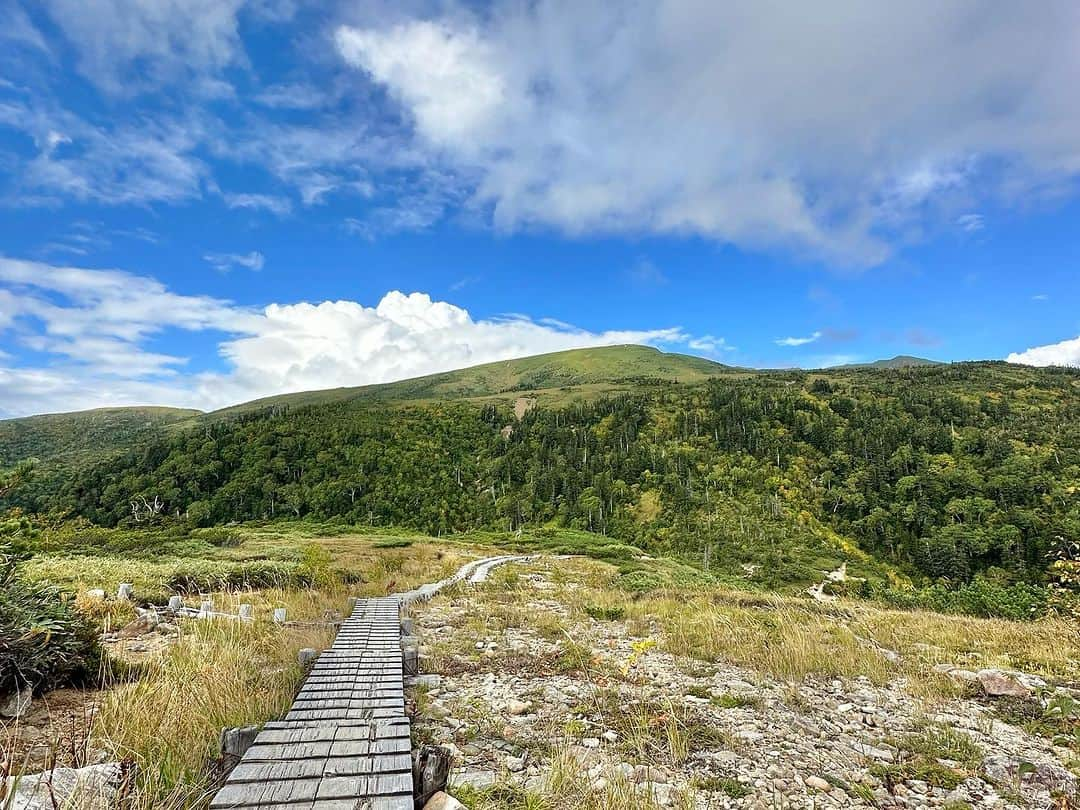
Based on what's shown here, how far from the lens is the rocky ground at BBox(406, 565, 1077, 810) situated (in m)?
5.10

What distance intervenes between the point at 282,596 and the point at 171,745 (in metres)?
10.5

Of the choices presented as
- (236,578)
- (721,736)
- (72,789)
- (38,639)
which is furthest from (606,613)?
(72,789)

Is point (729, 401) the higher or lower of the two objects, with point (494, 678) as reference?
higher

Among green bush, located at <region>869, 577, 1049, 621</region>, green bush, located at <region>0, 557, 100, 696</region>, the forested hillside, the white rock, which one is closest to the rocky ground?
the white rock

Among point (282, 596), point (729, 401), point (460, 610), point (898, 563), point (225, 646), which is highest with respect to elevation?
point (729, 401)

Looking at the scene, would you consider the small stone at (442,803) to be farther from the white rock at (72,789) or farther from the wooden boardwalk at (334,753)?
the white rock at (72,789)

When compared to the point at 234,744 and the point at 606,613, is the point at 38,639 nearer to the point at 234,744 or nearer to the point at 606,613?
the point at 234,744

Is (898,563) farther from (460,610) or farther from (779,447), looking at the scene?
(460,610)

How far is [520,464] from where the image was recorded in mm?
128250

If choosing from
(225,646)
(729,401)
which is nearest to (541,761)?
(225,646)

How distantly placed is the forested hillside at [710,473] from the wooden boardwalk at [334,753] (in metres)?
61.4

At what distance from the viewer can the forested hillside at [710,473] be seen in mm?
79625

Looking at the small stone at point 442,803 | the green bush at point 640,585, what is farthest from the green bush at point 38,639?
the green bush at point 640,585

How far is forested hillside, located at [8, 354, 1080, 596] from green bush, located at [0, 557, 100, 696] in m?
62.9
